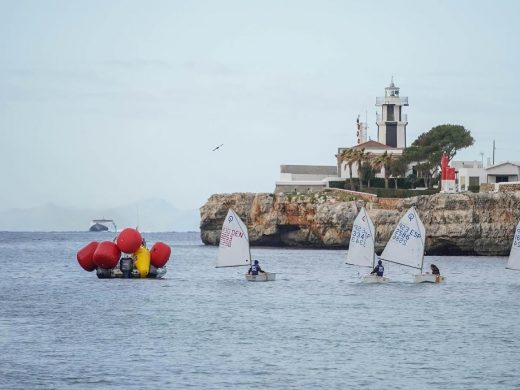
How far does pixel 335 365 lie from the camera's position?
137ft

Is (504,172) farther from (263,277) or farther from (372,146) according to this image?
(263,277)

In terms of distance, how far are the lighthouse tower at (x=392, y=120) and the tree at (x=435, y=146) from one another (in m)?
15.1

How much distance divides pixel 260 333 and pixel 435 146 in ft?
339

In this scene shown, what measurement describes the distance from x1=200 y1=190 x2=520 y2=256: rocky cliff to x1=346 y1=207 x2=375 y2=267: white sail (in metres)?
33.3

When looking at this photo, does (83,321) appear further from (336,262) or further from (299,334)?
(336,262)

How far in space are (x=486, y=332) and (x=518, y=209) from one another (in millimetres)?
58272

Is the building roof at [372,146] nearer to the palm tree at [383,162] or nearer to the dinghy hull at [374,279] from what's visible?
the palm tree at [383,162]

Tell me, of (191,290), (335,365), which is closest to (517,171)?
(191,290)

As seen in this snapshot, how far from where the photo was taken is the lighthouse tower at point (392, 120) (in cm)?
17100

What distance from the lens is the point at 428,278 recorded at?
76062mm

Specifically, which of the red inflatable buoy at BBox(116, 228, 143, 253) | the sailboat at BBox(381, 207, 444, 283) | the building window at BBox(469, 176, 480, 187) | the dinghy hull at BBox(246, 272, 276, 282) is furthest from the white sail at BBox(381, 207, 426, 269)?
the building window at BBox(469, 176, 480, 187)

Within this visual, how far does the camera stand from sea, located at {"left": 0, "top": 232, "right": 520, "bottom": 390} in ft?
129

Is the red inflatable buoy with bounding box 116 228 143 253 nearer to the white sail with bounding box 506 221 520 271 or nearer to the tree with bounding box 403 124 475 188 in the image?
the white sail with bounding box 506 221 520 271

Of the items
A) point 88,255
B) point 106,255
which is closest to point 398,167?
point 88,255
